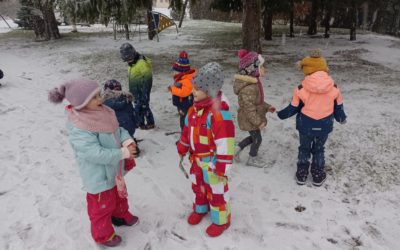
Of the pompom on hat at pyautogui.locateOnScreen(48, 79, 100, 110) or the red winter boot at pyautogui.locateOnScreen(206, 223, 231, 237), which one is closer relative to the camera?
the pompom on hat at pyautogui.locateOnScreen(48, 79, 100, 110)

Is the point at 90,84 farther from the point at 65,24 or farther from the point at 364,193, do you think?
the point at 65,24

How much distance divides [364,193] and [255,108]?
1.78 m

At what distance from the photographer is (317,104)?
4117 millimetres

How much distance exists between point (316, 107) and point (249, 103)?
33.2 inches

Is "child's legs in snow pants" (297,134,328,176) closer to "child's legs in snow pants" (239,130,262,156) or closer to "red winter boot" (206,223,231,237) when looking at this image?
"child's legs in snow pants" (239,130,262,156)

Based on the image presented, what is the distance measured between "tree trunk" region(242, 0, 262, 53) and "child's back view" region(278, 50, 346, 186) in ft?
21.8

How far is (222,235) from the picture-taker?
143 inches

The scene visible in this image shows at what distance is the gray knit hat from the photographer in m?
3.09

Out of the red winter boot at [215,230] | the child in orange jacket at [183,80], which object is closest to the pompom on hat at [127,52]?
the child in orange jacket at [183,80]

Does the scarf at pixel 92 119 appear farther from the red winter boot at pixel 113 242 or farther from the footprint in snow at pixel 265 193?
the footprint in snow at pixel 265 193

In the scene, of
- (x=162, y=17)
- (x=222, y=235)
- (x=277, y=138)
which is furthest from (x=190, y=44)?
(x=222, y=235)

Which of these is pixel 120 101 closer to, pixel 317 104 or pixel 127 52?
pixel 127 52

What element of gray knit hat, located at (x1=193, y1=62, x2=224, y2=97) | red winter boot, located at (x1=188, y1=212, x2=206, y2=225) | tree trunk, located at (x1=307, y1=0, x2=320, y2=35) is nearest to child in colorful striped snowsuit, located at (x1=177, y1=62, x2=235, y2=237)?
gray knit hat, located at (x1=193, y1=62, x2=224, y2=97)

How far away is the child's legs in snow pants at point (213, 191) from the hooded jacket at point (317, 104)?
1.49 metres
